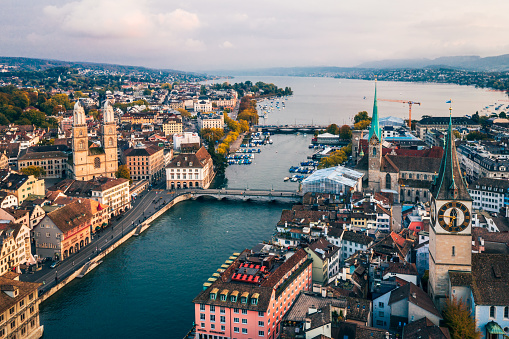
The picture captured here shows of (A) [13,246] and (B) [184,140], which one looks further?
(B) [184,140]

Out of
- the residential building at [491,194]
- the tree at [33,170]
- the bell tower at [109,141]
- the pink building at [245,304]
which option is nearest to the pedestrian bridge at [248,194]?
the bell tower at [109,141]

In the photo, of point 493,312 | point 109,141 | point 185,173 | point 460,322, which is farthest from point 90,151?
point 493,312

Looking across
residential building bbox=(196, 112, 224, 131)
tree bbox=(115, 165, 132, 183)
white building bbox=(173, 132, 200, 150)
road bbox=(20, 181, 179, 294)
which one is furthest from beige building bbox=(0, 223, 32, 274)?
residential building bbox=(196, 112, 224, 131)

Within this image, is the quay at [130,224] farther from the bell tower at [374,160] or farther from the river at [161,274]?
the bell tower at [374,160]

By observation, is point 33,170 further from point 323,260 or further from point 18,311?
point 323,260

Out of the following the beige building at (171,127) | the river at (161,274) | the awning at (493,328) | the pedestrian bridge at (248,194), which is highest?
the beige building at (171,127)

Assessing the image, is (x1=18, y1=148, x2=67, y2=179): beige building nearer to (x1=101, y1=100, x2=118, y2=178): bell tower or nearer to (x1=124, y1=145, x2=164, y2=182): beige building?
(x1=124, y1=145, x2=164, y2=182): beige building

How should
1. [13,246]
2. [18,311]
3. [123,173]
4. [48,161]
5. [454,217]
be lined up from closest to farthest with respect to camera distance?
[454,217] < [18,311] < [13,246] < [123,173] < [48,161]

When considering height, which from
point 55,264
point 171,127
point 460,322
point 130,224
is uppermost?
point 171,127
